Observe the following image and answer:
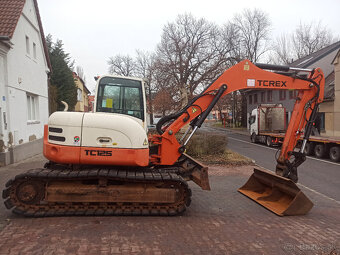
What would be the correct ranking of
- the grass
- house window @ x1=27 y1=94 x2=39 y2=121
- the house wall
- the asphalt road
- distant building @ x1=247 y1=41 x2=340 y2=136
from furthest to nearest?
the house wall → distant building @ x1=247 y1=41 x2=340 y2=136 → house window @ x1=27 y1=94 x2=39 y2=121 → the grass → the asphalt road

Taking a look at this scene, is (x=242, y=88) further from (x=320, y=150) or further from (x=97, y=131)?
(x=320, y=150)

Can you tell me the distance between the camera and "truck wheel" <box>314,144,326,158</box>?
14.6 meters

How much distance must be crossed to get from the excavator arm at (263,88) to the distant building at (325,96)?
7.05 metres

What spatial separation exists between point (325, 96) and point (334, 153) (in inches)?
432

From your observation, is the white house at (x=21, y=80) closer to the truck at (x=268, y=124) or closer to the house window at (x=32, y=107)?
the house window at (x=32, y=107)

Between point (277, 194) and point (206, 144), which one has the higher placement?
point (206, 144)

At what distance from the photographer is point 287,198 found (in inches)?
242

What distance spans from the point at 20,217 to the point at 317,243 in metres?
5.00

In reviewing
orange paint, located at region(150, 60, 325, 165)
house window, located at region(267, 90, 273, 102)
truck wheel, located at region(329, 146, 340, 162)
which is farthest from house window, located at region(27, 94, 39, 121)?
house window, located at region(267, 90, 273, 102)

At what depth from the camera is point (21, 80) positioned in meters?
11.6

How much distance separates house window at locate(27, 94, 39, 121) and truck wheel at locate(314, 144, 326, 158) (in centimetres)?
1454

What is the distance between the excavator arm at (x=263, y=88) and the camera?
582 cm

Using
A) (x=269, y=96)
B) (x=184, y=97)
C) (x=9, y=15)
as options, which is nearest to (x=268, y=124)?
(x=184, y=97)

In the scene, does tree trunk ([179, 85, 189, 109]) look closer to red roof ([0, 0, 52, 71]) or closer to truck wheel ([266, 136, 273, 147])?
truck wheel ([266, 136, 273, 147])
